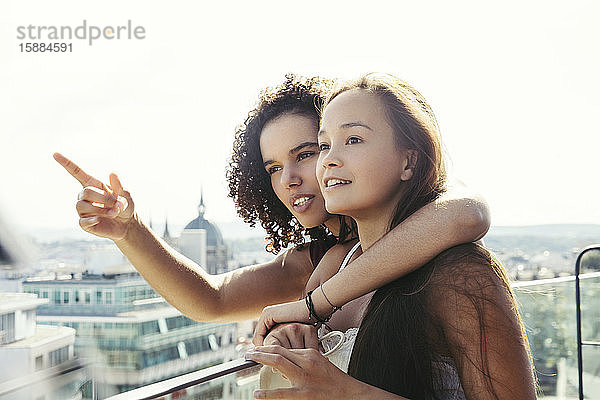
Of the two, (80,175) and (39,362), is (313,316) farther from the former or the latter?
(39,362)

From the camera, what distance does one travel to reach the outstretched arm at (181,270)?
3.70 ft

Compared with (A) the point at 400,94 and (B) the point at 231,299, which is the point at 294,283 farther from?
(A) the point at 400,94

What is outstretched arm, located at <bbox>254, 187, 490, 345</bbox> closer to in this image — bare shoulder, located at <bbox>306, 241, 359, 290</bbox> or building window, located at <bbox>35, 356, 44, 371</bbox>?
bare shoulder, located at <bbox>306, 241, 359, 290</bbox>

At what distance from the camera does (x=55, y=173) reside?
16.8 ft

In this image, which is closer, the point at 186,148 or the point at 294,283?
the point at 294,283

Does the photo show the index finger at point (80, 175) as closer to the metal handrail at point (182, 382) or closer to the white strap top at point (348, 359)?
the metal handrail at point (182, 382)

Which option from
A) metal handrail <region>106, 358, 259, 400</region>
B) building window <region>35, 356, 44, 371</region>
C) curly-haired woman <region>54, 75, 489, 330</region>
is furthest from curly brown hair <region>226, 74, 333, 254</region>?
building window <region>35, 356, 44, 371</region>

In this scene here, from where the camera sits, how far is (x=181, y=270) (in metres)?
1.33

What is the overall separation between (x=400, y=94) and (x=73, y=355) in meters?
3.41

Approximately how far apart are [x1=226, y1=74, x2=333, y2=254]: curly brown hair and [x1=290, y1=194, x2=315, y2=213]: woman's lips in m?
0.14

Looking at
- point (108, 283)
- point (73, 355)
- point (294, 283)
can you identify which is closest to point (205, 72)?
point (108, 283)

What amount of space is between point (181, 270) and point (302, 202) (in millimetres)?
313
